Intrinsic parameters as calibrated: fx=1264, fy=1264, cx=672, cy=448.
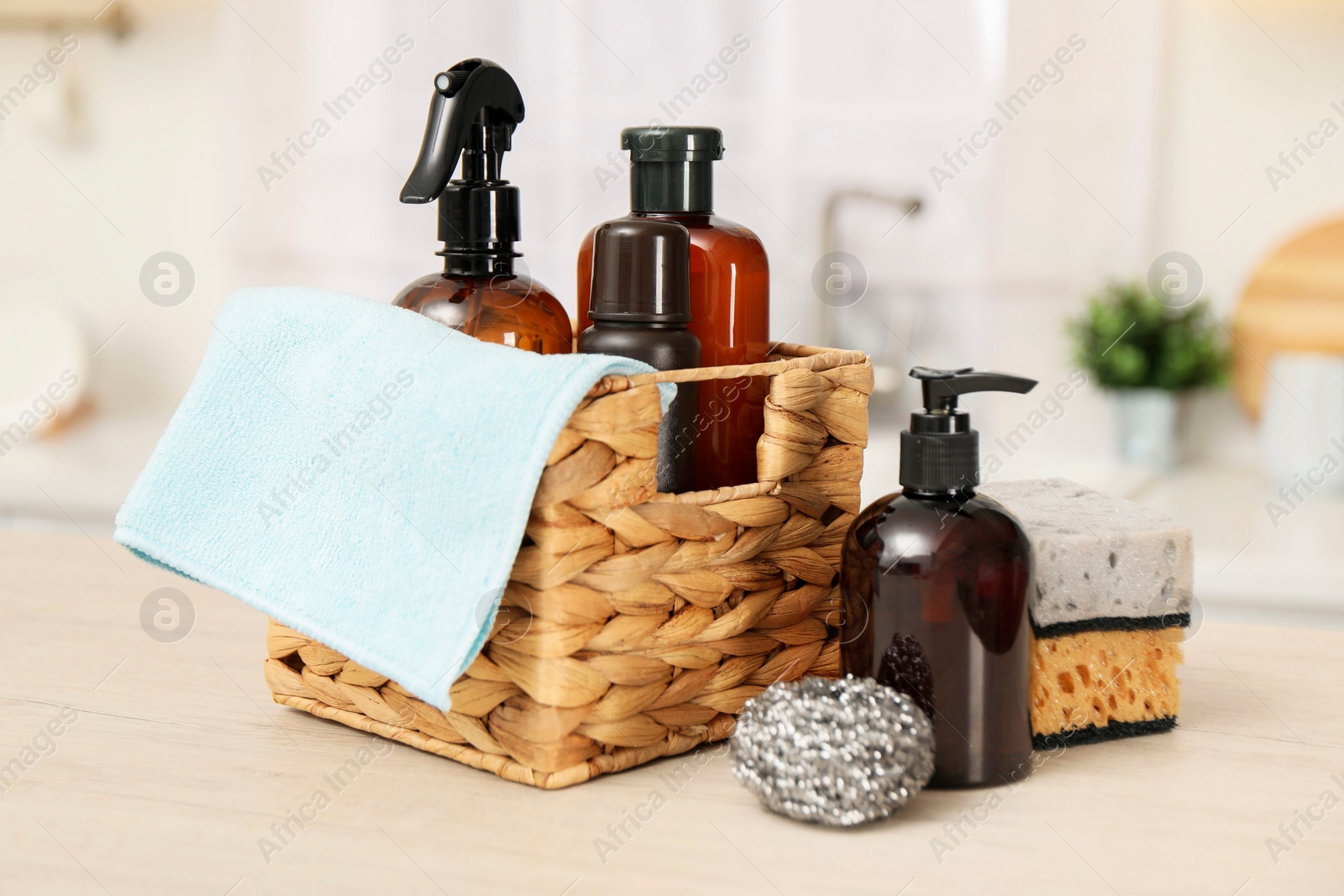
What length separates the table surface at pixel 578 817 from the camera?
1.58ft

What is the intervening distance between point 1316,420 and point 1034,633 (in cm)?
125

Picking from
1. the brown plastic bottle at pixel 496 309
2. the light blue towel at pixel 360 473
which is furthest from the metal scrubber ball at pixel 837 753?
the brown plastic bottle at pixel 496 309

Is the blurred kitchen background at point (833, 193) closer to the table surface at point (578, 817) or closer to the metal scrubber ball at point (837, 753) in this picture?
the table surface at point (578, 817)

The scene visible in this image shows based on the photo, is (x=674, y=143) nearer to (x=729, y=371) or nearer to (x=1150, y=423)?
(x=729, y=371)

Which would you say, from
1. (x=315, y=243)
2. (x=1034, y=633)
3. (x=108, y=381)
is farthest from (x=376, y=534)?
(x=108, y=381)

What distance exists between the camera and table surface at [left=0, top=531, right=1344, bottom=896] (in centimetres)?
48

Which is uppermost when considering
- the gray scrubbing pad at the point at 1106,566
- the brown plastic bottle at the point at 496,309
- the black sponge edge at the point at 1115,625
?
the brown plastic bottle at the point at 496,309

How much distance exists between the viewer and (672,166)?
0.66 m

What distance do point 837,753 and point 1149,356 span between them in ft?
4.79

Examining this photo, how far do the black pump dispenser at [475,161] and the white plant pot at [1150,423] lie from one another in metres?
1.36

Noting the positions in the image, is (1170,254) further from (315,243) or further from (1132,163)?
(315,243)

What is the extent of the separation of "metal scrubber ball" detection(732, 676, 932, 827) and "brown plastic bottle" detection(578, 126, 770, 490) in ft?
0.53

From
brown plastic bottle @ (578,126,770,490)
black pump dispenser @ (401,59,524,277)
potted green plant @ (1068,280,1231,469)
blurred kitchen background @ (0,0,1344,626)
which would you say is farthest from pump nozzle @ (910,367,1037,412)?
potted green plant @ (1068,280,1231,469)

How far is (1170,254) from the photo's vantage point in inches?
71.9
